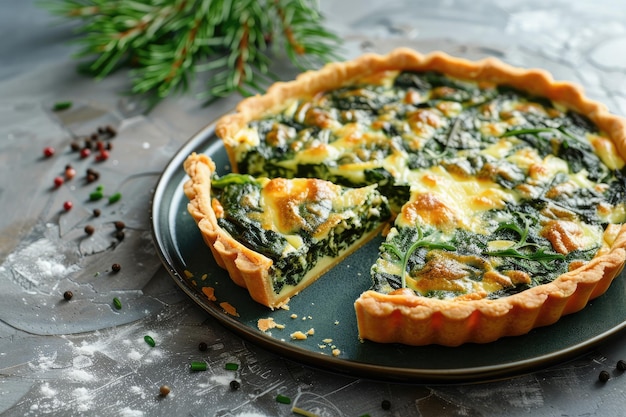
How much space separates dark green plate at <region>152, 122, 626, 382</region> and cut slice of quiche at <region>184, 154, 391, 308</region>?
0.09m

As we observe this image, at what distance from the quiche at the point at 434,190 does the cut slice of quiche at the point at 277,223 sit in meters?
0.01

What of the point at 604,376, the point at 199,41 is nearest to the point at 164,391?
the point at 604,376

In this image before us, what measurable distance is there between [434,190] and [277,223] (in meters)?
0.90

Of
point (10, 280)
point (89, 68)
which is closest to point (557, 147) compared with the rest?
point (10, 280)

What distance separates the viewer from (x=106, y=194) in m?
4.78

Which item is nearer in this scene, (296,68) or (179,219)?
(179,219)

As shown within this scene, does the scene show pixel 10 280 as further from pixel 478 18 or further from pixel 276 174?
pixel 478 18

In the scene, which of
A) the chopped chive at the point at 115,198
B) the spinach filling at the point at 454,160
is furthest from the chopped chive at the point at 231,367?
the chopped chive at the point at 115,198

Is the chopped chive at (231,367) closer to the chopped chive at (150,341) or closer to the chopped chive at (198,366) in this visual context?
the chopped chive at (198,366)

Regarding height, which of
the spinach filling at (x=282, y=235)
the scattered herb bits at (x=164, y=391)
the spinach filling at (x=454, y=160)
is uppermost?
the spinach filling at (x=454, y=160)

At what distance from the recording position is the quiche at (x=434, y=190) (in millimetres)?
3475

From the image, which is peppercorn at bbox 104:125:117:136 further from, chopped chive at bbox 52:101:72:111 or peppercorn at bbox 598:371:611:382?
peppercorn at bbox 598:371:611:382

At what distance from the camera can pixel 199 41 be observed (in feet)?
18.7

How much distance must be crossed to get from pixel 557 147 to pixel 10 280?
323 cm
